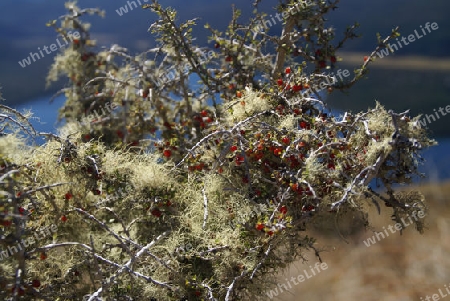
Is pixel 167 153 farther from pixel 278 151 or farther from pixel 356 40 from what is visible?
pixel 356 40

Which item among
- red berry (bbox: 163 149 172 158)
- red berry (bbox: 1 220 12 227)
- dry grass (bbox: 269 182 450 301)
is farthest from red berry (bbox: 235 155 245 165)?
dry grass (bbox: 269 182 450 301)

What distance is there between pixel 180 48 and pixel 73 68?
24.2 inches

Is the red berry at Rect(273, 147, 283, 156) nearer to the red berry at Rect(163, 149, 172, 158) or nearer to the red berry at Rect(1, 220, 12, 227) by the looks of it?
the red berry at Rect(163, 149, 172, 158)

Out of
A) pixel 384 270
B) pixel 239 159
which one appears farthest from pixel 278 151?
pixel 384 270

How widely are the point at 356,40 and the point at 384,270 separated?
1866 mm

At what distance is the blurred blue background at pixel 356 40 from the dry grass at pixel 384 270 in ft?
2.76

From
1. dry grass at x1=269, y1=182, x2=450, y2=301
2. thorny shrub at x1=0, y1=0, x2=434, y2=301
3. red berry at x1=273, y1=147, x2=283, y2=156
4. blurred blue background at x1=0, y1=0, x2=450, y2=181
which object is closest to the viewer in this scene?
thorny shrub at x1=0, y1=0, x2=434, y2=301

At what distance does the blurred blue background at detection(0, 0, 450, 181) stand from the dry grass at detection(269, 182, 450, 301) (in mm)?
842

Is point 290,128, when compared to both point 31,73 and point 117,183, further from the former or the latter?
point 31,73

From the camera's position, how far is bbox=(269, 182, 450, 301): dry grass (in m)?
2.35

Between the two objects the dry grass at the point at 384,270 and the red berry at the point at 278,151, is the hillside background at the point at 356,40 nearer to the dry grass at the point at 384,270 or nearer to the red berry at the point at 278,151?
the dry grass at the point at 384,270

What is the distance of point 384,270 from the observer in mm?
2457

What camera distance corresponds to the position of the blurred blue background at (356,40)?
11.3ft

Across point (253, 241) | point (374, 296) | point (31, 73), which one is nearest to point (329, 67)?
point (253, 241)
